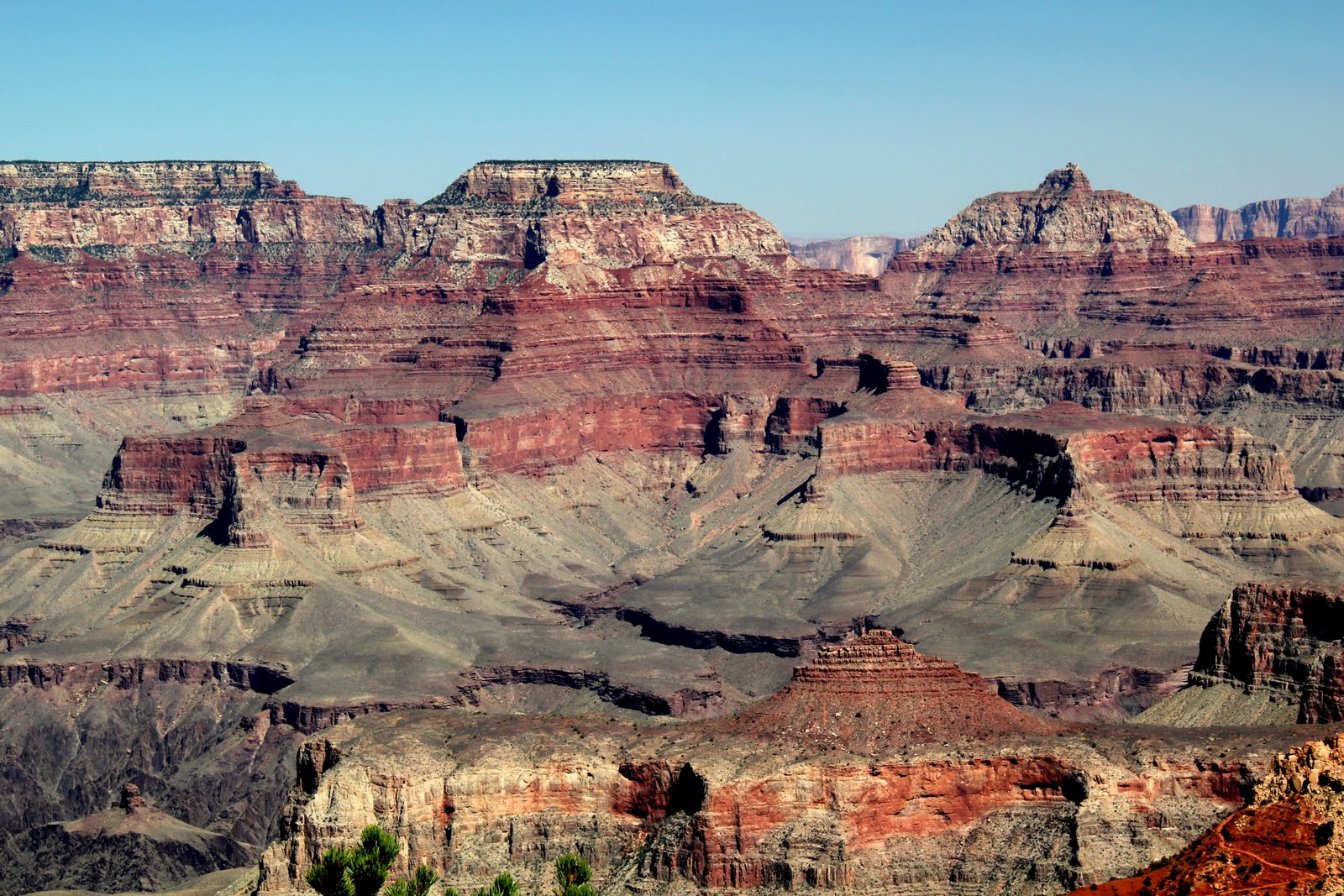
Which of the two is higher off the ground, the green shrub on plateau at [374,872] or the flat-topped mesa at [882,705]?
the flat-topped mesa at [882,705]

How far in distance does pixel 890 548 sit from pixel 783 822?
318 feet

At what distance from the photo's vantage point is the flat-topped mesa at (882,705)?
71.1 metres

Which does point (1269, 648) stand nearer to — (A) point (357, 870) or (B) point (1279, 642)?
(B) point (1279, 642)

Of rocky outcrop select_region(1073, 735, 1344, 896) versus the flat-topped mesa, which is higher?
the flat-topped mesa

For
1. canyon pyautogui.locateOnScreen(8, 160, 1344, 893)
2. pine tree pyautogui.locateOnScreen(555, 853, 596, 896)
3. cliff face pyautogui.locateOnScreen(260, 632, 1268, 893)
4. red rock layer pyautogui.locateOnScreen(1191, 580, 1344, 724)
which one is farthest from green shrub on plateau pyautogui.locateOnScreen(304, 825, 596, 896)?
red rock layer pyautogui.locateOnScreen(1191, 580, 1344, 724)

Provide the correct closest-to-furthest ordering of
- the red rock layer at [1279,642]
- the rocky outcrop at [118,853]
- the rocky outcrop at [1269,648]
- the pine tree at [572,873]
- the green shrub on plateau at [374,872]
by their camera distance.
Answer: the pine tree at [572,873] → the green shrub on plateau at [374,872] → the red rock layer at [1279,642] → the rocky outcrop at [1269,648] → the rocky outcrop at [118,853]

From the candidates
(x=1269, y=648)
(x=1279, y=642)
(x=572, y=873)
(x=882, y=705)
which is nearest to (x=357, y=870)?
(x=572, y=873)

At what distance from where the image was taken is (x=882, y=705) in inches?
2844

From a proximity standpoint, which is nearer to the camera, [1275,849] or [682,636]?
[1275,849]

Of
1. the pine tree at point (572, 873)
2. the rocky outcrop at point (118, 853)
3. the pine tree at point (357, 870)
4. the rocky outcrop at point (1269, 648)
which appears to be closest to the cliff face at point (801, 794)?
the pine tree at point (572, 873)

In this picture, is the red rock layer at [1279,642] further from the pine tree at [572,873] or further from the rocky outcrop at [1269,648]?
the pine tree at [572,873]

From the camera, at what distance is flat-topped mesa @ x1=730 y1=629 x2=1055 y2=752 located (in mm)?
71125

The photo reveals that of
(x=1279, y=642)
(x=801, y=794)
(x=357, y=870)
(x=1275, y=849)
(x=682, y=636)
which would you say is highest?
(x=1279, y=642)

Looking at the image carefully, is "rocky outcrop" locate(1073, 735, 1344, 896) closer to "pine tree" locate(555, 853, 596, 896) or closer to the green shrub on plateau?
"pine tree" locate(555, 853, 596, 896)
